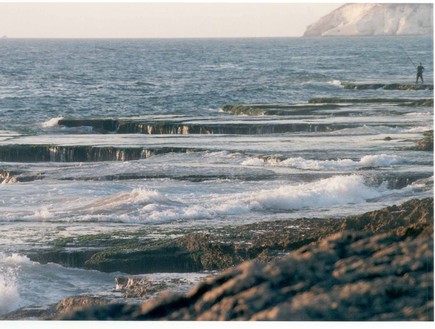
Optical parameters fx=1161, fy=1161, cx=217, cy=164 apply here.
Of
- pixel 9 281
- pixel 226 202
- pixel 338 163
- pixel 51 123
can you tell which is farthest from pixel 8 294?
pixel 51 123

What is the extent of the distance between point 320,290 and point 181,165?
19418mm

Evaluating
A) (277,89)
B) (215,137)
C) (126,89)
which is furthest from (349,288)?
(126,89)

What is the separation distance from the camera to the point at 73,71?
8512 cm

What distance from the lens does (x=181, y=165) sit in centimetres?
2658

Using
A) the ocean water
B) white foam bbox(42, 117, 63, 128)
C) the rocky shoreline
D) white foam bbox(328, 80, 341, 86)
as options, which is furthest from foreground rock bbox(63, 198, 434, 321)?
white foam bbox(328, 80, 341, 86)

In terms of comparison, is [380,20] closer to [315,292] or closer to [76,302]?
[76,302]

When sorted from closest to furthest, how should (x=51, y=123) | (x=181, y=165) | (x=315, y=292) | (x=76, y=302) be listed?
1. (x=315, y=292)
2. (x=76, y=302)
3. (x=181, y=165)
4. (x=51, y=123)

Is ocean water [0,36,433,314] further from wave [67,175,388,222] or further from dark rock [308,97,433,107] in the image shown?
dark rock [308,97,433,107]

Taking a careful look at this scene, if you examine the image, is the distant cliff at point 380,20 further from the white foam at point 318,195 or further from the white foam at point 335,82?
the white foam at point 318,195

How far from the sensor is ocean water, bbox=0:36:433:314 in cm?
1822

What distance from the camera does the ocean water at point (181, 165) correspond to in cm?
1822

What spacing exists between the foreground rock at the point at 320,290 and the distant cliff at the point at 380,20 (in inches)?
5216

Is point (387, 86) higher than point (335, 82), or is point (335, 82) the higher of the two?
point (387, 86)

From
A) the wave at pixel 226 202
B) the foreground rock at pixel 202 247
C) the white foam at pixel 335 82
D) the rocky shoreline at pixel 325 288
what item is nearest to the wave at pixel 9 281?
the foreground rock at pixel 202 247
